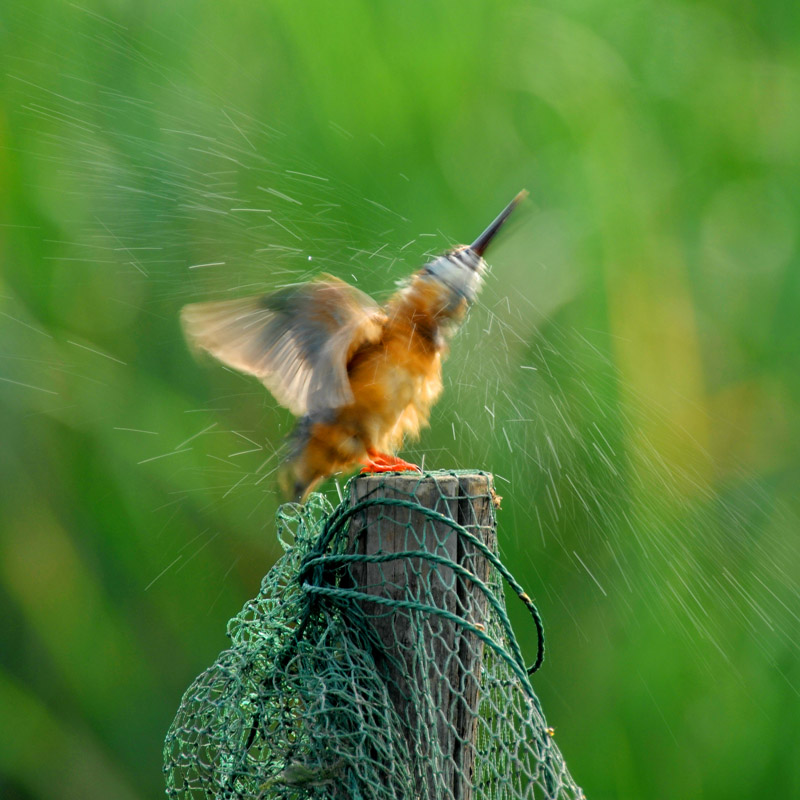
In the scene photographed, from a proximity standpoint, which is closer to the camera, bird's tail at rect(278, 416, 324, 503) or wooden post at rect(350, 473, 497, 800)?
wooden post at rect(350, 473, 497, 800)

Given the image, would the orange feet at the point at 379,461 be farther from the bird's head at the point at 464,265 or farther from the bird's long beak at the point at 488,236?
the bird's long beak at the point at 488,236

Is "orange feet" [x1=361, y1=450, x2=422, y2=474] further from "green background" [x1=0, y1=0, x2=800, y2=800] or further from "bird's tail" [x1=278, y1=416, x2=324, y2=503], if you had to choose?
"green background" [x1=0, y1=0, x2=800, y2=800]

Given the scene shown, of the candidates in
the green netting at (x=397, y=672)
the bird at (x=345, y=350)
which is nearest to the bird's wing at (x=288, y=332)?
the bird at (x=345, y=350)

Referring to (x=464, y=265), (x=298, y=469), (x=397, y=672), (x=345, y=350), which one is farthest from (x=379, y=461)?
(x=397, y=672)

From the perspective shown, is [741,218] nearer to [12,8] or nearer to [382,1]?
[382,1]

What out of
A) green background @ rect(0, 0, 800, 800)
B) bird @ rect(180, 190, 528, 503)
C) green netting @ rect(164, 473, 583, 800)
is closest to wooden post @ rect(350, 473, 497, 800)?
green netting @ rect(164, 473, 583, 800)

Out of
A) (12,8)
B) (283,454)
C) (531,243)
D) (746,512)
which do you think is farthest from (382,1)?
(746,512)

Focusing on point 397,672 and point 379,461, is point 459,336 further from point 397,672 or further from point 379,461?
point 397,672
